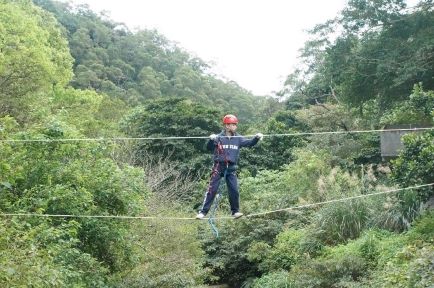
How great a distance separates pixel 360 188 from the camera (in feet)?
41.7

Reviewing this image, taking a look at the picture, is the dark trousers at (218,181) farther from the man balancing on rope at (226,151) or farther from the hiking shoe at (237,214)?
the hiking shoe at (237,214)

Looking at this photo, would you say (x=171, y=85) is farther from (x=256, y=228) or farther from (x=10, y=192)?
(x=10, y=192)

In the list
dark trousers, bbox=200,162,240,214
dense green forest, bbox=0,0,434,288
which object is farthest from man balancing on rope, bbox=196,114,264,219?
dense green forest, bbox=0,0,434,288

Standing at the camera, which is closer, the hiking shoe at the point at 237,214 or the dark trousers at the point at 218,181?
the dark trousers at the point at 218,181

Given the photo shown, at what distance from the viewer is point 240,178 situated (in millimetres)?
19562

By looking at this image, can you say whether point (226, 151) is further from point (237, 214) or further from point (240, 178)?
point (240, 178)

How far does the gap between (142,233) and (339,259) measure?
440cm

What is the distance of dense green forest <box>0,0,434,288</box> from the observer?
26.6 ft

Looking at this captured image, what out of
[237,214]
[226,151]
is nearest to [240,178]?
[237,214]

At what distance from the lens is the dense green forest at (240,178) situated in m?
8.10

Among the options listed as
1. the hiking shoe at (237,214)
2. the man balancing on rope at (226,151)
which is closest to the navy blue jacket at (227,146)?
the man balancing on rope at (226,151)

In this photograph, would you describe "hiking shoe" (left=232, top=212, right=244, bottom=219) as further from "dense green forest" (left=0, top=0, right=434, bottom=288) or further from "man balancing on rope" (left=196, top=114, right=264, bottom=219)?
"dense green forest" (left=0, top=0, right=434, bottom=288)

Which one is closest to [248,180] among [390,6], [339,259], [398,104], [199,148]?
[199,148]

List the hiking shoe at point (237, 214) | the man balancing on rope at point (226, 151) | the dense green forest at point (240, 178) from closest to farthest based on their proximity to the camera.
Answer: the man balancing on rope at point (226, 151), the hiking shoe at point (237, 214), the dense green forest at point (240, 178)
